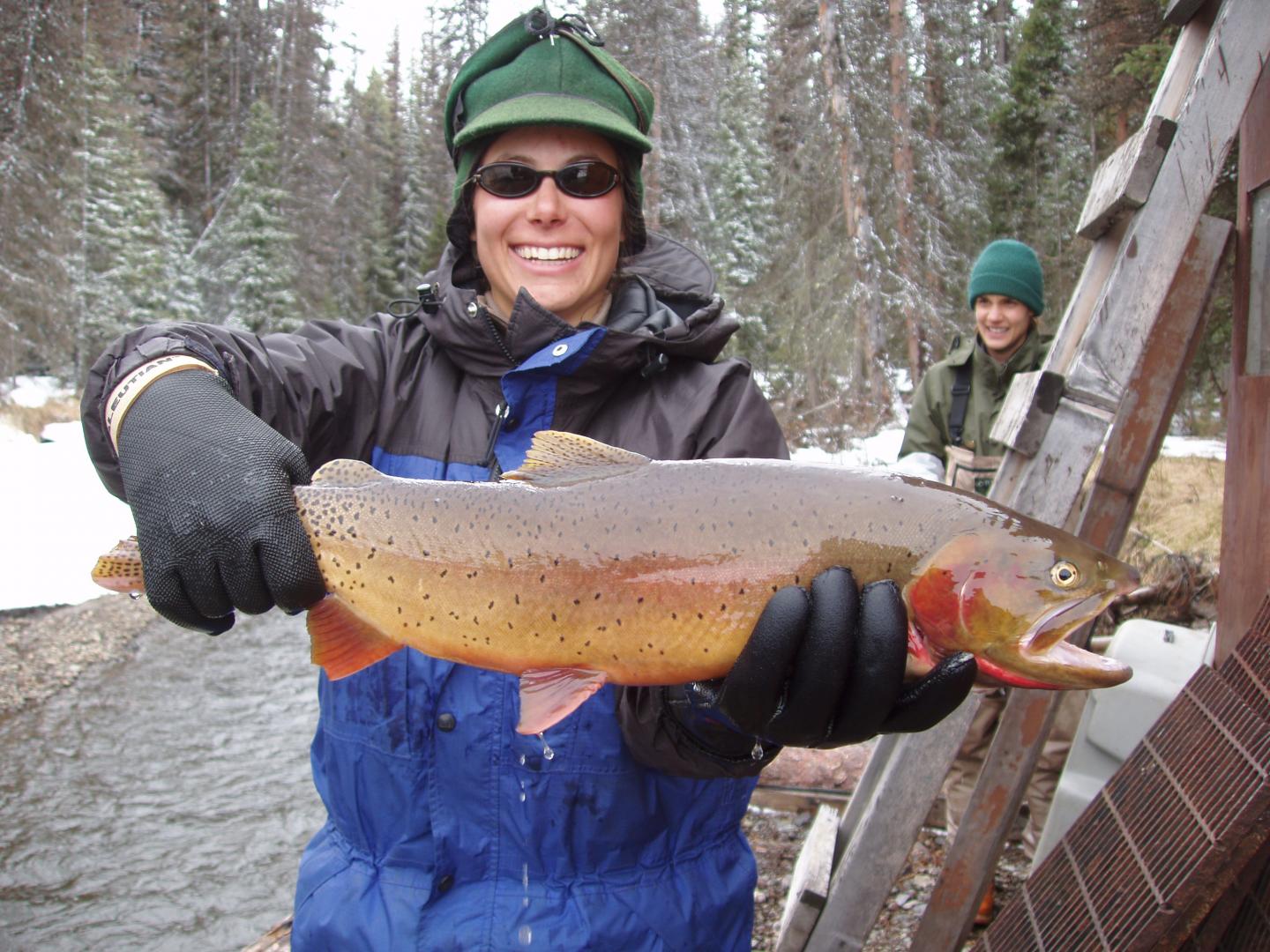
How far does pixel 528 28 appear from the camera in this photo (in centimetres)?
291

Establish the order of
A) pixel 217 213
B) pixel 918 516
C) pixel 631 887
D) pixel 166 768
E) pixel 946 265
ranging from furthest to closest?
pixel 217 213
pixel 946 265
pixel 166 768
pixel 631 887
pixel 918 516

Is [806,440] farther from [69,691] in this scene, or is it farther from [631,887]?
[631,887]

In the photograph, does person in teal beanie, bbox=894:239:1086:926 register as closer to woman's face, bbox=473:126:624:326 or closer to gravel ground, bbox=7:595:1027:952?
gravel ground, bbox=7:595:1027:952

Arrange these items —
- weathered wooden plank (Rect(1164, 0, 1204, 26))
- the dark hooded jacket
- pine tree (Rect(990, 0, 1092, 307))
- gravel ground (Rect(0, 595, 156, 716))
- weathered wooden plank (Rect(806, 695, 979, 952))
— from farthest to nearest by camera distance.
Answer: pine tree (Rect(990, 0, 1092, 307)) → gravel ground (Rect(0, 595, 156, 716)) → weathered wooden plank (Rect(806, 695, 979, 952)) → weathered wooden plank (Rect(1164, 0, 1204, 26)) → the dark hooded jacket

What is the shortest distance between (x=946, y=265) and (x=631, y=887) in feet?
73.3

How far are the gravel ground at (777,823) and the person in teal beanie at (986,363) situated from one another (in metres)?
2.09

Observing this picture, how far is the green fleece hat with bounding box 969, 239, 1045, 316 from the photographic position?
6105mm

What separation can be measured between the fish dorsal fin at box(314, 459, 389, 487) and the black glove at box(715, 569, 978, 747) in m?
1.05

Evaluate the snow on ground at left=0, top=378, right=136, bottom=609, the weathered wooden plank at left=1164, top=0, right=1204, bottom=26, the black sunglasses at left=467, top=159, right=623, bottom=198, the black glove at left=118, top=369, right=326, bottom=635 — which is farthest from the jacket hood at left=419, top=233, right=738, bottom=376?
the snow on ground at left=0, top=378, right=136, bottom=609

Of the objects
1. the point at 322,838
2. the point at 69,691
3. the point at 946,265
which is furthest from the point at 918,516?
the point at 946,265

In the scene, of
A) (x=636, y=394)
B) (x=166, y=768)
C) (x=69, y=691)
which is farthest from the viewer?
(x=69, y=691)

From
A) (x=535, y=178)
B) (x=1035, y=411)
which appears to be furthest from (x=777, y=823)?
(x=535, y=178)

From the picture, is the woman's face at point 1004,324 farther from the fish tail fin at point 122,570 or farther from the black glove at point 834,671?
the fish tail fin at point 122,570

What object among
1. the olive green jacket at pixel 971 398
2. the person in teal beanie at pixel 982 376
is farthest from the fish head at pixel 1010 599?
the olive green jacket at pixel 971 398
